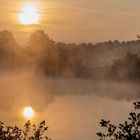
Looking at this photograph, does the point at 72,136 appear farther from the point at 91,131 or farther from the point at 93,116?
the point at 93,116

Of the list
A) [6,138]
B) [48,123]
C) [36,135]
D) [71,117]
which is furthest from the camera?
[71,117]

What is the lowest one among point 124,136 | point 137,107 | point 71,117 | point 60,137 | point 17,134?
point 124,136

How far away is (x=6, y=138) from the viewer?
1208 cm

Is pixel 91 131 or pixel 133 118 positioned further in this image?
pixel 91 131

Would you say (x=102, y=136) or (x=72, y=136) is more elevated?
(x=72, y=136)

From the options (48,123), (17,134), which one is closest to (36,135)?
(17,134)

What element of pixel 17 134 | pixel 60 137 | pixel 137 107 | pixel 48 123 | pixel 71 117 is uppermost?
pixel 71 117

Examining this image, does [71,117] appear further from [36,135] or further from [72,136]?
[36,135]

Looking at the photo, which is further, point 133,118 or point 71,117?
point 71,117

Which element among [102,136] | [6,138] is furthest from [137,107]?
[6,138]

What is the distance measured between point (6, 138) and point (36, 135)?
1.21 metres

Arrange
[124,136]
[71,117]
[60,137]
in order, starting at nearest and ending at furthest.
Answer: [124,136]
[60,137]
[71,117]

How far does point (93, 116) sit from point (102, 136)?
103 m

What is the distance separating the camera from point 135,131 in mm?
9570
